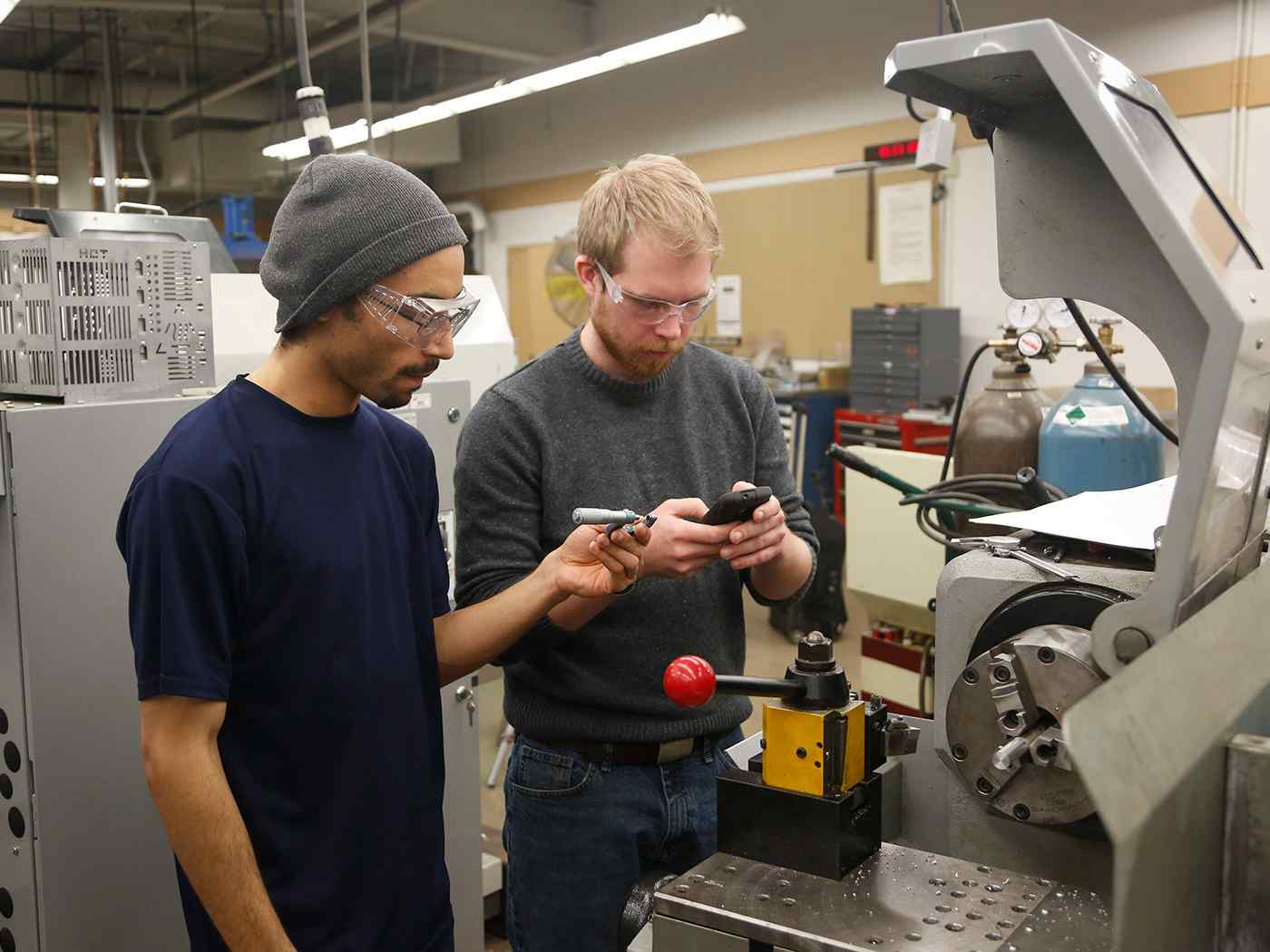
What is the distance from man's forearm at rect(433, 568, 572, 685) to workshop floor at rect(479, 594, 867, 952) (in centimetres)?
100

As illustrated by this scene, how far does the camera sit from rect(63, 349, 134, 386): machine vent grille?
60.0 inches

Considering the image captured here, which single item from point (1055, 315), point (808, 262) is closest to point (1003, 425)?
point (1055, 315)

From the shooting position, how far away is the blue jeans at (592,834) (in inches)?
50.4

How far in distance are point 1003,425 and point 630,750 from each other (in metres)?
1.15

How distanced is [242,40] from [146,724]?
23.9 ft

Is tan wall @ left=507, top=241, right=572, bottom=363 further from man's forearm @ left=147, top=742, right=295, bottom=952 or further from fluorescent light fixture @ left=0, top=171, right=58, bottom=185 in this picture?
man's forearm @ left=147, top=742, right=295, bottom=952

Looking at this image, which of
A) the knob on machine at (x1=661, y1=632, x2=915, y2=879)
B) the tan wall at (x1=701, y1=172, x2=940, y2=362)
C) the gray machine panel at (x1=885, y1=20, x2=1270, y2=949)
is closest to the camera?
the gray machine panel at (x1=885, y1=20, x2=1270, y2=949)

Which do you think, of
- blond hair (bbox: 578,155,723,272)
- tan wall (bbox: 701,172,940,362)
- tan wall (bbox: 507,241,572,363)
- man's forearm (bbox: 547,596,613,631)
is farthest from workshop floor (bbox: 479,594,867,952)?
tan wall (bbox: 507,241,572,363)

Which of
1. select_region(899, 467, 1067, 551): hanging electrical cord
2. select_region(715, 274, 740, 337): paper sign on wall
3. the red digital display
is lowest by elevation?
select_region(899, 467, 1067, 551): hanging electrical cord

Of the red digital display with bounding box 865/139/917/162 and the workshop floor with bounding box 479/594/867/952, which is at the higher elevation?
the red digital display with bounding box 865/139/917/162

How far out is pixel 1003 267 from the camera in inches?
35.6

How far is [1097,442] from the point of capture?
1.92 metres

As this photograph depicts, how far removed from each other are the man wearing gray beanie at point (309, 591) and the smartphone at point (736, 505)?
0.11 m

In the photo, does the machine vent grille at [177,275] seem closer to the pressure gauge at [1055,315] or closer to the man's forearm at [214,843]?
the man's forearm at [214,843]
